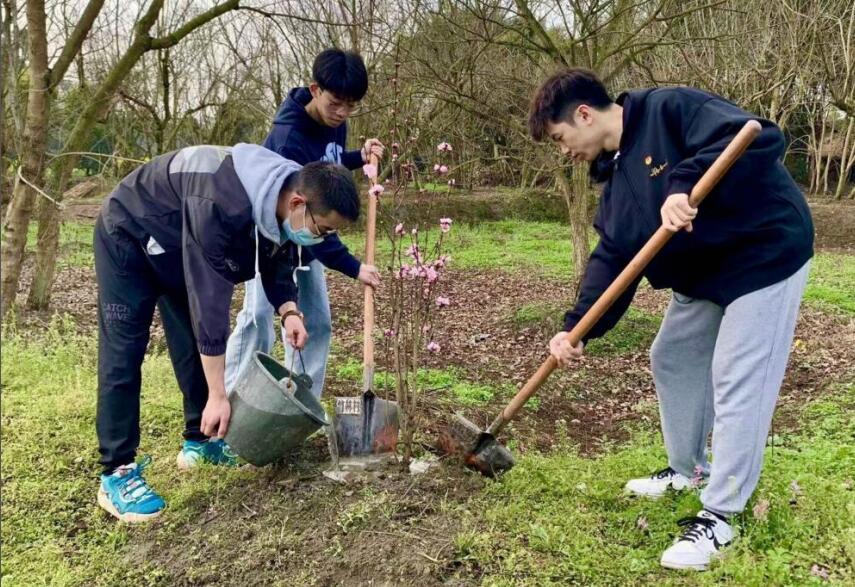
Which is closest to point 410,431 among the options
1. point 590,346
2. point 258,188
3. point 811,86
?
point 258,188

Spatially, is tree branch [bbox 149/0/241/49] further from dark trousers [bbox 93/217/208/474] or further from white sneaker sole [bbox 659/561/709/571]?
white sneaker sole [bbox 659/561/709/571]

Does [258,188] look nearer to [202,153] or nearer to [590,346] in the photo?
[202,153]

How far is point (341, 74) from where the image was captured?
3.06m

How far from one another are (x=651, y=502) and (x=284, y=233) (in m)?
1.79

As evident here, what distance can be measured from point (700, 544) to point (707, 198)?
1155 millimetres

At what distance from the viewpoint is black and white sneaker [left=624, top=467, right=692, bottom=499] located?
9.17 ft

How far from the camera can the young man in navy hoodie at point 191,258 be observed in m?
2.35

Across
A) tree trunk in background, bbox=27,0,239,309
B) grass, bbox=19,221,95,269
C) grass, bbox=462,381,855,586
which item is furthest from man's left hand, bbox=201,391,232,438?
grass, bbox=19,221,95,269

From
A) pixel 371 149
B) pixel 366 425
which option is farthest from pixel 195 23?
pixel 366 425

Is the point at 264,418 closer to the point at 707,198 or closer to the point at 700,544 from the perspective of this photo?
Result: the point at 700,544

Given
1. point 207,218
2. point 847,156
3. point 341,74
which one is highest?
point 847,156

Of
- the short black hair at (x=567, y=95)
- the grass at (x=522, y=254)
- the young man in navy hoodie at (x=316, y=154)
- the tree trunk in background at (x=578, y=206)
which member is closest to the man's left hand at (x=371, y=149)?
the young man in navy hoodie at (x=316, y=154)

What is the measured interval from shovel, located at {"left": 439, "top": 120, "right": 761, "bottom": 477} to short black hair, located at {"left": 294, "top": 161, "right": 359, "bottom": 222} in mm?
932

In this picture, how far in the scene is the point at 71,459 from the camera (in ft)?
10.8
